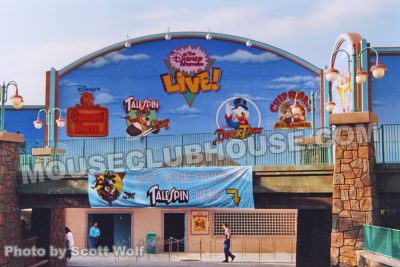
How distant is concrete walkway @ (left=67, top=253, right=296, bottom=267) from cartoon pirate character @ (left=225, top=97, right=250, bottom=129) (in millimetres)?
7004

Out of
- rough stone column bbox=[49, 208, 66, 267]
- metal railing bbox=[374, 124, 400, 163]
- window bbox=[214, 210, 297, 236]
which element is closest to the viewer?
metal railing bbox=[374, 124, 400, 163]

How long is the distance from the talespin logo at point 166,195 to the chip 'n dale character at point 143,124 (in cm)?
1203

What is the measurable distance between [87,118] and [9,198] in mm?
11739

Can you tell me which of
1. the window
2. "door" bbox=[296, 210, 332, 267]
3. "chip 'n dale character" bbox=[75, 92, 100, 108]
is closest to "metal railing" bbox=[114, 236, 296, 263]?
the window

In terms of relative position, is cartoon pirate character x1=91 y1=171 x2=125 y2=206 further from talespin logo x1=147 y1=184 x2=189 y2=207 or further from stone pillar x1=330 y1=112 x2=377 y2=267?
stone pillar x1=330 y1=112 x2=377 y2=267

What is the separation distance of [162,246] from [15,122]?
38.5 ft

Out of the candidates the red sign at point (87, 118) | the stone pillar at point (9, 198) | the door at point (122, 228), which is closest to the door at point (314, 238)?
the stone pillar at point (9, 198)

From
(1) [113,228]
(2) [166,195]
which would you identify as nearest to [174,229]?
(1) [113,228]

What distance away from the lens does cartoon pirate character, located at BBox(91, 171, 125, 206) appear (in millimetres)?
18734

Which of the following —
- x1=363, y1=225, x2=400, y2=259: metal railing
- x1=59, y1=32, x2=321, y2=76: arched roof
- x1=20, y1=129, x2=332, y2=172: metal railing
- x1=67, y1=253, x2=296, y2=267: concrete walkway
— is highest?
x1=59, y1=32, x2=321, y2=76: arched roof

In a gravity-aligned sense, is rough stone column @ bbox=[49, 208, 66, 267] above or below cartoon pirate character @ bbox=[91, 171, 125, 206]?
below

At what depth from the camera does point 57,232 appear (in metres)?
23.3

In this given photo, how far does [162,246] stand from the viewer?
29453 mm

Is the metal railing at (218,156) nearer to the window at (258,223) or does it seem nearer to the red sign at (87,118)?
the window at (258,223)
